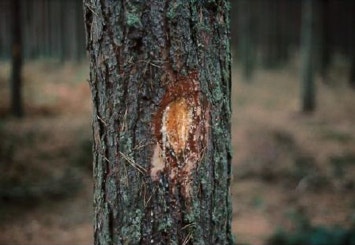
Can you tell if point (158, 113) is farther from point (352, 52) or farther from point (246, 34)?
point (352, 52)

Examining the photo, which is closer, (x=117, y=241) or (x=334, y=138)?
(x=117, y=241)

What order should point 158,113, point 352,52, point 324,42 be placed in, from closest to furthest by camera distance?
point 158,113 → point 352,52 → point 324,42

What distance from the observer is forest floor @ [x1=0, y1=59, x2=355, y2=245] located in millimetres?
7535

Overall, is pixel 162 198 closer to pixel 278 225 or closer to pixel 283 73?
pixel 278 225

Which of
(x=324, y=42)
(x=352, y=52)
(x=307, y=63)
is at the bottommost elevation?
(x=307, y=63)

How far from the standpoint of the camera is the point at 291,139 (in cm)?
1096

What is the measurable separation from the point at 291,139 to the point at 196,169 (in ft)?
30.7

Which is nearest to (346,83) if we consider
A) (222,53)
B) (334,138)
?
(334,138)

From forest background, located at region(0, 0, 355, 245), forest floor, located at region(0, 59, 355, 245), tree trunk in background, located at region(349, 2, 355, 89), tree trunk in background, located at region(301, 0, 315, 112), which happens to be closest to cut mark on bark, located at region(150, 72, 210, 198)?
forest background, located at region(0, 0, 355, 245)

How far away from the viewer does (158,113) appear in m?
1.88

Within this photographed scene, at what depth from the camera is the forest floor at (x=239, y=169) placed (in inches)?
297

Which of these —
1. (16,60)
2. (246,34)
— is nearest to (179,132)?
(16,60)

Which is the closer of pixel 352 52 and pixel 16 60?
pixel 16 60

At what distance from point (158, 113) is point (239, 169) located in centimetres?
815
